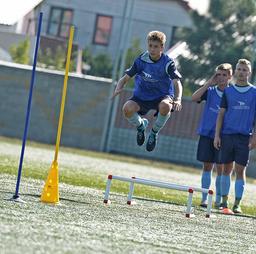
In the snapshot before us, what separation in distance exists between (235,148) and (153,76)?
5.23ft

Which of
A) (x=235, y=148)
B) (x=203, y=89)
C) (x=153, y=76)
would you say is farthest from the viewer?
(x=203, y=89)

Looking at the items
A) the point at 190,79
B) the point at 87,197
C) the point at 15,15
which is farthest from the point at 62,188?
the point at 190,79

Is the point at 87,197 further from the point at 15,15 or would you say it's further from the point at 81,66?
the point at 81,66

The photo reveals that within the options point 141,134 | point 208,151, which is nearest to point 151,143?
point 141,134

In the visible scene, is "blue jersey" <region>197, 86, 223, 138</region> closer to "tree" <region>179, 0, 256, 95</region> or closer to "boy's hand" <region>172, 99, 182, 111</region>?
"boy's hand" <region>172, 99, 182, 111</region>

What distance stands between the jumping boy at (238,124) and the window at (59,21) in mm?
39542

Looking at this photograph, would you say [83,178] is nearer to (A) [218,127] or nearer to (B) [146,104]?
(A) [218,127]

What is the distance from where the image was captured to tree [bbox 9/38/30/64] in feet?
132

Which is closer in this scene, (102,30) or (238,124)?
(238,124)

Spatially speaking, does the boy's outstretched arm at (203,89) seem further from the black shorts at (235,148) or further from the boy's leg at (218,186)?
the boy's leg at (218,186)

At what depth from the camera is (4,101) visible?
32.2 meters

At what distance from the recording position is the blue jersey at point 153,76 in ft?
38.6

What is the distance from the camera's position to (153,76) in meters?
11.8

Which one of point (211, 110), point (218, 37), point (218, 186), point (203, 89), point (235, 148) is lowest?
point (218, 186)
